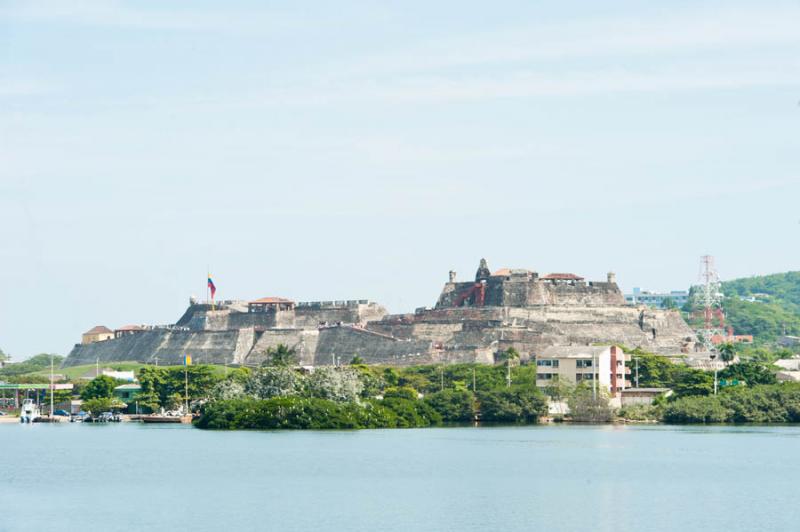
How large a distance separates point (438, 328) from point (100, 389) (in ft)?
94.2

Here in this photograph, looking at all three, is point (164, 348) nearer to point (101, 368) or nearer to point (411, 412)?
point (101, 368)

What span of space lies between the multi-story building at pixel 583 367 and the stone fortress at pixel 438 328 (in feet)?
49.4

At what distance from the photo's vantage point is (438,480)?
2095 inches

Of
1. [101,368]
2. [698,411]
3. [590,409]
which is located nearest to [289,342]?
[101,368]

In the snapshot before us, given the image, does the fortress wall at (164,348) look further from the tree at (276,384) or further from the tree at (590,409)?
the tree at (276,384)

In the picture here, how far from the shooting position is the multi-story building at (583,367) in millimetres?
91125

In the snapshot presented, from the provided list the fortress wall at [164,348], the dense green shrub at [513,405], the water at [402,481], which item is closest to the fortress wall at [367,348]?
the fortress wall at [164,348]

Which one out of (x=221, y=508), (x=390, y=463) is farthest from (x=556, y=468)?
(x=221, y=508)

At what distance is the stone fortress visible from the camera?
373ft

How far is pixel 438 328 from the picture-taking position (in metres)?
118

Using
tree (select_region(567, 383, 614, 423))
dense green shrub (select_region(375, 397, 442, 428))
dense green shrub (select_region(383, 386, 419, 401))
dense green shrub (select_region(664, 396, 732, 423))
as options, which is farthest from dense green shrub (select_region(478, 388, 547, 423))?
dense green shrub (select_region(664, 396, 732, 423))

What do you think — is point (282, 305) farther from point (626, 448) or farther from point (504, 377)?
point (626, 448)

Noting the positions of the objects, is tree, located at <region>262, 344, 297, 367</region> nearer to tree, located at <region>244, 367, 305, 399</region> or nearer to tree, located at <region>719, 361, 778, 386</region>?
tree, located at <region>244, 367, 305, 399</region>

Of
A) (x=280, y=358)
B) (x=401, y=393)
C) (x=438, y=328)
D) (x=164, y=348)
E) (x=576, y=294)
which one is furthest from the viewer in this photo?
(x=164, y=348)
